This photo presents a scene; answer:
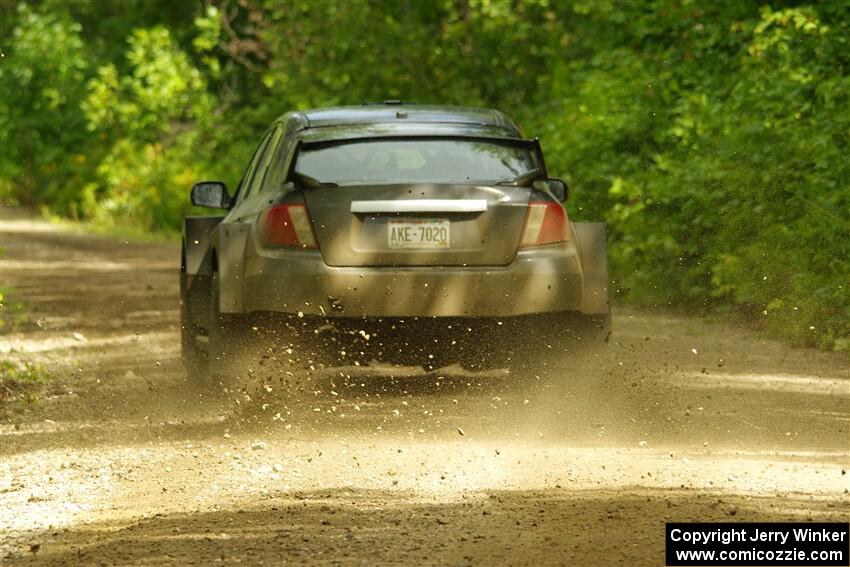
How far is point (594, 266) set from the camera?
1041cm

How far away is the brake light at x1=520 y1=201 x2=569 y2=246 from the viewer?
32.8ft

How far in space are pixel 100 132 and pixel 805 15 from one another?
22920 mm

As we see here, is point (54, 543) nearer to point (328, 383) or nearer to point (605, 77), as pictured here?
point (328, 383)

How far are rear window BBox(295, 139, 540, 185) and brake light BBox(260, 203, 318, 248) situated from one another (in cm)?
Result: 27

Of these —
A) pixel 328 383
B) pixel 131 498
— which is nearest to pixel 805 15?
A: pixel 328 383

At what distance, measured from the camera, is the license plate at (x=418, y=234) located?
32.2 feet

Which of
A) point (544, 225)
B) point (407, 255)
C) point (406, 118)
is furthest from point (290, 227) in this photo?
point (544, 225)

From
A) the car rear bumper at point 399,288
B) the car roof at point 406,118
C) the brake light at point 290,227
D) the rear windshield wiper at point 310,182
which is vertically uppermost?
the car roof at point 406,118

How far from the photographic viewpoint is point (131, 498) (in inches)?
297

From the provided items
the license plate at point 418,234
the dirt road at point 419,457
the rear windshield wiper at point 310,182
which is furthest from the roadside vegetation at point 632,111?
the rear windshield wiper at point 310,182

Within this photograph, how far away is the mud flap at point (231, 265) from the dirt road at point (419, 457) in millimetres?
428

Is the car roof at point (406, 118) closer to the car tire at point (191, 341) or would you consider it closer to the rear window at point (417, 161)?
the rear window at point (417, 161)

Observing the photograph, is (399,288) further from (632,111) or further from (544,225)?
(632,111)

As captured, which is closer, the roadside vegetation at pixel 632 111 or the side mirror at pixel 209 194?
the side mirror at pixel 209 194
